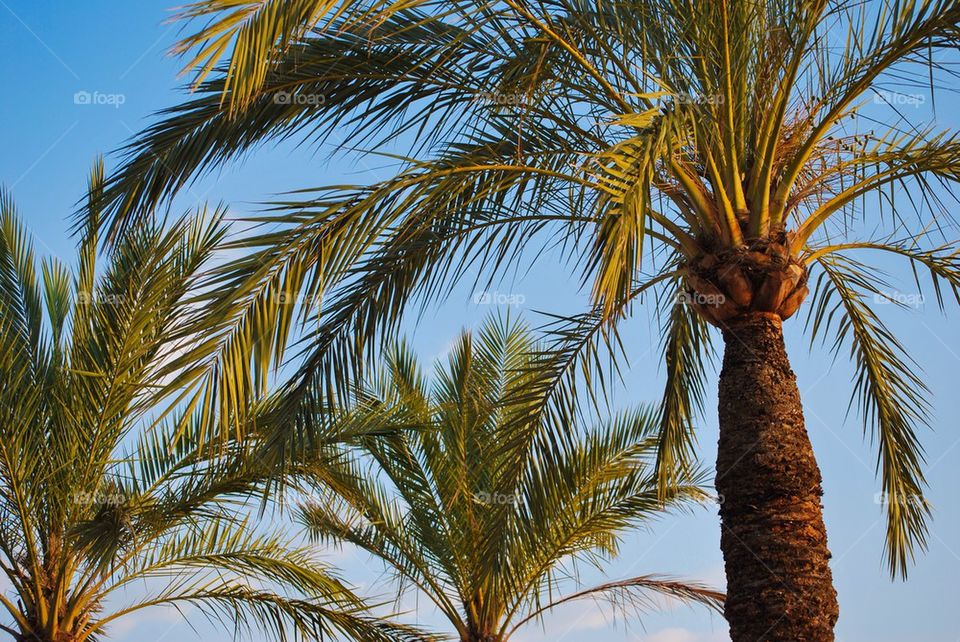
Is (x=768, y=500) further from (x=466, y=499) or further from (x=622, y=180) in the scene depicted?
(x=466, y=499)

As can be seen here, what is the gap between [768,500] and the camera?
5.62 metres

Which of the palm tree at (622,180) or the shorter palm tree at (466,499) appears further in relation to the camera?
the shorter palm tree at (466,499)

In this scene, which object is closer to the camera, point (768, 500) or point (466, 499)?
point (768, 500)

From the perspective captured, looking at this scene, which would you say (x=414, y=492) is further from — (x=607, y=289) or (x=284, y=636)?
(x=607, y=289)

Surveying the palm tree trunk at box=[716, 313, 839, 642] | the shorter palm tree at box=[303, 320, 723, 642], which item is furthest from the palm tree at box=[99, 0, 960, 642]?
the shorter palm tree at box=[303, 320, 723, 642]

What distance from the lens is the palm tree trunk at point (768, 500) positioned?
214 inches

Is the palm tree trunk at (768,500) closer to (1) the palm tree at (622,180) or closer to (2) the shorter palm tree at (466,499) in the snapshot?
(1) the palm tree at (622,180)

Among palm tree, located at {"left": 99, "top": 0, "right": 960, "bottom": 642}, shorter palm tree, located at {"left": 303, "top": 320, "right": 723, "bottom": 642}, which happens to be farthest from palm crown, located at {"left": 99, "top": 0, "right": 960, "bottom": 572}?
shorter palm tree, located at {"left": 303, "top": 320, "right": 723, "bottom": 642}

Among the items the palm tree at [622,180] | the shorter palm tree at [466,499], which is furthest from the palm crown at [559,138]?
the shorter palm tree at [466,499]

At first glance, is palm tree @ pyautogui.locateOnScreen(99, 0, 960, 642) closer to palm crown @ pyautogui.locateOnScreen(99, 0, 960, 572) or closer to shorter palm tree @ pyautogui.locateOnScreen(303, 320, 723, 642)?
palm crown @ pyautogui.locateOnScreen(99, 0, 960, 572)

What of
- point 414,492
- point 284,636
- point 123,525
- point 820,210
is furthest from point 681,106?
point 414,492

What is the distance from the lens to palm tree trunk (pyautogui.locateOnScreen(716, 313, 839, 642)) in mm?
5430

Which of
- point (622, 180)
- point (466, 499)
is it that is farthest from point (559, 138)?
point (466, 499)

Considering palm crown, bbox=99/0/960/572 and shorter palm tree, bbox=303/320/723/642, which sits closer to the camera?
palm crown, bbox=99/0/960/572
